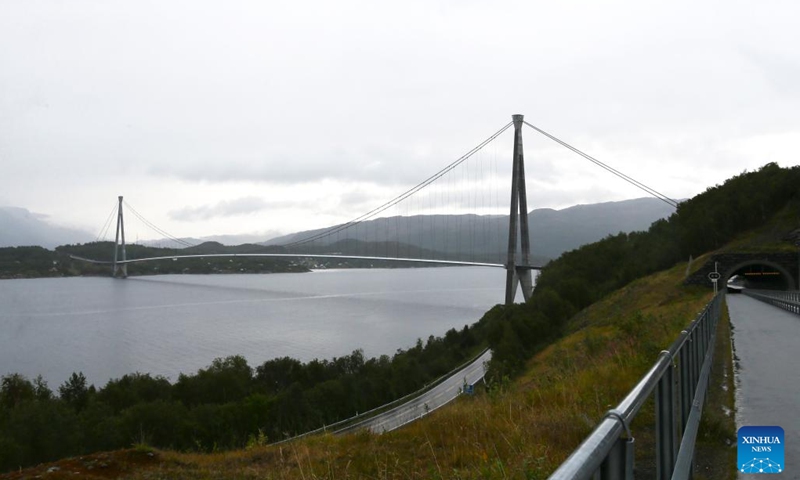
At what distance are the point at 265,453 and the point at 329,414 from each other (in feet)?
56.0

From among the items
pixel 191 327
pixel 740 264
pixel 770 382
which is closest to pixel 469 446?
pixel 770 382

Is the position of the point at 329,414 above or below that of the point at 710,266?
below

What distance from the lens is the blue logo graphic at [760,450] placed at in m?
3.03

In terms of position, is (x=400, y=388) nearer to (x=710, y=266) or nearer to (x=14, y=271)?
(x=710, y=266)

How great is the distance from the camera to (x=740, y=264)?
24.0m

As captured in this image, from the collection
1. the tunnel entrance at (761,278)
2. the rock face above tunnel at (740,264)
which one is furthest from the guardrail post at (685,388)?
the tunnel entrance at (761,278)

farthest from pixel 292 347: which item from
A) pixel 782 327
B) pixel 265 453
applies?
pixel 265 453

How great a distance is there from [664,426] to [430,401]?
18765 mm

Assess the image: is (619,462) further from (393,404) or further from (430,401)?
(393,404)

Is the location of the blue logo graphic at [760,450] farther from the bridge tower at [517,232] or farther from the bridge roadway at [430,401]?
the bridge tower at [517,232]

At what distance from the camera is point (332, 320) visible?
166 ft

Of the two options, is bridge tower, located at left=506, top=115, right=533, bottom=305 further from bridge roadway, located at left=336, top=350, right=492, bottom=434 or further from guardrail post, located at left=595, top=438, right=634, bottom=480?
guardrail post, located at left=595, top=438, right=634, bottom=480

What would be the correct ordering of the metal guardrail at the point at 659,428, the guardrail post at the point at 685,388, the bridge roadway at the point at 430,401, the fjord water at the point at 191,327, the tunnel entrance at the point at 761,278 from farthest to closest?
the fjord water at the point at 191,327, the tunnel entrance at the point at 761,278, the bridge roadway at the point at 430,401, the guardrail post at the point at 685,388, the metal guardrail at the point at 659,428

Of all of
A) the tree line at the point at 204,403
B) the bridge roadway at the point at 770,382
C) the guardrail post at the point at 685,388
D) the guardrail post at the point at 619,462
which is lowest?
the tree line at the point at 204,403
